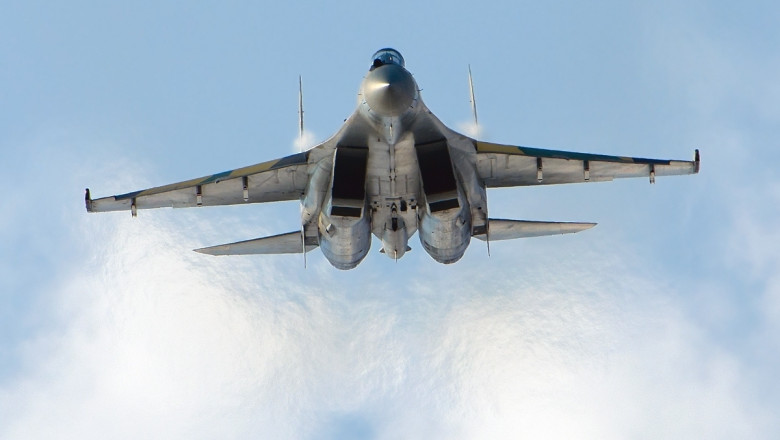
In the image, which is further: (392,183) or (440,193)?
(392,183)

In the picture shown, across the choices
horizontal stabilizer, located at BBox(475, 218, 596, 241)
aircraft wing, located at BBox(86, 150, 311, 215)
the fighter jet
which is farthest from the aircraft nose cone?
horizontal stabilizer, located at BBox(475, 218, 596, 241)

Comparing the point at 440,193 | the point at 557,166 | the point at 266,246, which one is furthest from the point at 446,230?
the point at 266,246

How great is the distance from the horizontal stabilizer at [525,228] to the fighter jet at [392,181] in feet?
0.10

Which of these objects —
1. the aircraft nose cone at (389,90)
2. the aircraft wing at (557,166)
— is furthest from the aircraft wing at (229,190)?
the aircraft wing at (557,166)

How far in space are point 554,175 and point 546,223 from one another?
5.33 feet

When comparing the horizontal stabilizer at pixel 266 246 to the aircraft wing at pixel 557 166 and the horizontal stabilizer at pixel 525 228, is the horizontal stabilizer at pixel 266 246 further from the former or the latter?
the aircraft wing at pixel 557 166

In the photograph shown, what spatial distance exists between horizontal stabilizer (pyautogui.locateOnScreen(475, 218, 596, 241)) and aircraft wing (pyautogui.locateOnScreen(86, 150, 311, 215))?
5511 mm

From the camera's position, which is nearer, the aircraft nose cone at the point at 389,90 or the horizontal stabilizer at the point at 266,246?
the aircraft nose cone at the point at 389,90

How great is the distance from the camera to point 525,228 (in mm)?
31953

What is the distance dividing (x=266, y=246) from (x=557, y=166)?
8670 mm

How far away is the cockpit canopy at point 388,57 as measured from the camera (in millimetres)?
29456

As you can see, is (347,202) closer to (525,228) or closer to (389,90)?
(389,90)

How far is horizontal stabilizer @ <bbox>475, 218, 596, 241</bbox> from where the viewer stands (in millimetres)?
31734

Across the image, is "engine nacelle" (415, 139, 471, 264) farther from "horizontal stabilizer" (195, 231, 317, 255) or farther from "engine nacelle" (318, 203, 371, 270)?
"horizontal stabilizer" (195, 231, 317, 255)
